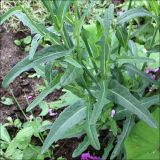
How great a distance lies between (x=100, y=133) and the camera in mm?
1801

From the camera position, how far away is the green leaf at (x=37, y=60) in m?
1.12

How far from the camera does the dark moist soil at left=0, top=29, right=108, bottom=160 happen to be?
1.79 metres

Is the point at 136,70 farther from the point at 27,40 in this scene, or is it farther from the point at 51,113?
the point at 27,40

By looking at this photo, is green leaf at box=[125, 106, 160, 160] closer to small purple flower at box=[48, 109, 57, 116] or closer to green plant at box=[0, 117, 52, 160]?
green plant at box=[0, 117, 52, 160]

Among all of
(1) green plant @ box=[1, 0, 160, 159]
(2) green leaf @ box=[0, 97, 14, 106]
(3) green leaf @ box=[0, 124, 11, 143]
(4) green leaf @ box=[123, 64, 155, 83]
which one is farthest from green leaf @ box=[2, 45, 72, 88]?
(2) green leaf @ box=[0, 97, 14, 106]

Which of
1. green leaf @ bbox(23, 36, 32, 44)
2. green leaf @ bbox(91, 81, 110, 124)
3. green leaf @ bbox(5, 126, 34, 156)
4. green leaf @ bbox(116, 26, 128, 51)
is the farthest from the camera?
green leaf @ bbox(23, 36, 32, 44)

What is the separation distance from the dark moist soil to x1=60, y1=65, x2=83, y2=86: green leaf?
2.07ft

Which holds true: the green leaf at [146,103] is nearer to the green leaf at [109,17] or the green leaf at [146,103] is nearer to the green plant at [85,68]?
the green plant at [85,68]

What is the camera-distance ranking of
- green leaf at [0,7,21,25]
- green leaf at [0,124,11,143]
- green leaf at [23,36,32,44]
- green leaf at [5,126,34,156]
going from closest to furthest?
1. green leaf at [0,7,21,25]
2. green leaf at [5,126,34,156]
3. green leaf at [0,124,11,143]
4. green leaf at [23,36,32,44]

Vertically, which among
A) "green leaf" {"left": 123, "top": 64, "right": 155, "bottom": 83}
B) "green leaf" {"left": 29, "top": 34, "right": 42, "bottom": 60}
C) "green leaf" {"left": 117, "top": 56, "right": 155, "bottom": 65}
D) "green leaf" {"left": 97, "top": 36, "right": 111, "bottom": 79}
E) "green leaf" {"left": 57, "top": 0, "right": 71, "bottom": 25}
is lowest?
"green leaf" {"left": 123, "top": 64, "right": 155, "bottom": 83}

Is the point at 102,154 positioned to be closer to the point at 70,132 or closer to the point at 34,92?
the point at 70,132

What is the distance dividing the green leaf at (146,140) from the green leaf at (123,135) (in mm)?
58

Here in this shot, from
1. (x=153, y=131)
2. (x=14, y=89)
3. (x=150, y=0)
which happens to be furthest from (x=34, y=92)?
(x=150, y=0)

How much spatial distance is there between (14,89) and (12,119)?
0.65 feet
